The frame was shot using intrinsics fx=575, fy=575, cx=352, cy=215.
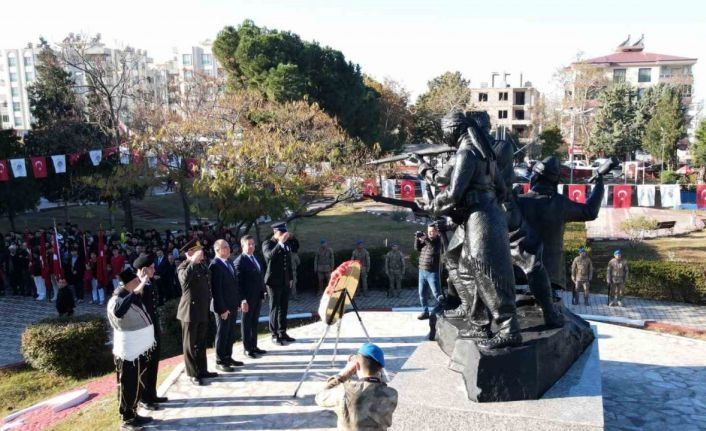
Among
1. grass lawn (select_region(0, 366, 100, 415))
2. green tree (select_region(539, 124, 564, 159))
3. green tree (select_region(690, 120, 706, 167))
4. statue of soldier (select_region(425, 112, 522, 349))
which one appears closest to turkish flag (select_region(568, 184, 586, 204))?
statue of soldier (select_region(425, 112, 522, 349))

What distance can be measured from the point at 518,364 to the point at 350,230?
72.2 feet

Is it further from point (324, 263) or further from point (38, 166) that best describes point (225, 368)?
point (38, 166)

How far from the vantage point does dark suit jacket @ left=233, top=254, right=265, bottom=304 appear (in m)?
7.92

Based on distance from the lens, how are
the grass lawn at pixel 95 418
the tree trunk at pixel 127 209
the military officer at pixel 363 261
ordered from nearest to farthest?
the grass lawn at pixel 95 418 < the military officer at pixel 363 261 < the tree trunk at pixel 127 209

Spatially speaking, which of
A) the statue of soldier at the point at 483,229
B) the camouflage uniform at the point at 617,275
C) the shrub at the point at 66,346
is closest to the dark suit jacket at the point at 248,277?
the shrub at the point at 66,346

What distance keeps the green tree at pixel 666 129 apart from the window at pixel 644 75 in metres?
19.6

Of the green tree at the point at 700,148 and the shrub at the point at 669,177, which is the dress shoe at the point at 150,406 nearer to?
the green tree at the point at 700,148

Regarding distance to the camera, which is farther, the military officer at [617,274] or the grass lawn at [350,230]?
the grass lawn at [350,230]

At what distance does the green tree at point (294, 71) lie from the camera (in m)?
28.4

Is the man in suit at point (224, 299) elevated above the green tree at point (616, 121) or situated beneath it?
situated beneath

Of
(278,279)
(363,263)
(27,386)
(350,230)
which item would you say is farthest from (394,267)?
(350,230)

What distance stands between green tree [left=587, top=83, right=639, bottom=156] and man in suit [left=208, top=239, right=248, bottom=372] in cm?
4409

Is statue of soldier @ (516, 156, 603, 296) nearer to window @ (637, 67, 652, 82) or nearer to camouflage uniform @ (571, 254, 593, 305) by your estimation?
camouflage uniform @ (571, 254, 593, 305)

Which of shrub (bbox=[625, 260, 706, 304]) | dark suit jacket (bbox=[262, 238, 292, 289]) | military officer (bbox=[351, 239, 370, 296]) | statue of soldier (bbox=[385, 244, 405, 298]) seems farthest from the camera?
statue of soldier (bbox=[385, 244, 405, 298])
